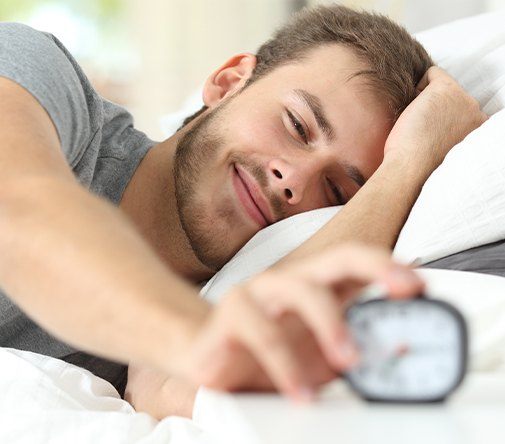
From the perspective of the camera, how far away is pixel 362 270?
0.56 meters

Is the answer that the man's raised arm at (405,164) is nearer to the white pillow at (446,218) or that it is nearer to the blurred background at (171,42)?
the white pillow at (446,218)

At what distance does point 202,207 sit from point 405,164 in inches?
14.0

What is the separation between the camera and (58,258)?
670 millimetres

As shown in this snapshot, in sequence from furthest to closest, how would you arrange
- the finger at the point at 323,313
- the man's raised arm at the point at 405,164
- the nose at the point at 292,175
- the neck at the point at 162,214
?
1. the neck at the point at 162,214
2. the nose at the point at 292,175
3. the man's raised arm at the point at 405,164
4. the finger at the point at 323,313

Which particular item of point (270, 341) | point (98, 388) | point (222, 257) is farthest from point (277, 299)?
point (222, 257)

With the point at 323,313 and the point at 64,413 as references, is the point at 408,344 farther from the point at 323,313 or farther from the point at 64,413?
the point at 64,413

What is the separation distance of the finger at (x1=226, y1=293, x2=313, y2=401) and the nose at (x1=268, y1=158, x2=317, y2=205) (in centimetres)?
84

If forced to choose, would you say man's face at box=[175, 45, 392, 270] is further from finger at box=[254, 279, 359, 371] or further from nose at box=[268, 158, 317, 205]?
finger at box=[254, 279, 359, 371]

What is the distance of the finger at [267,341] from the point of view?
0.54 metres

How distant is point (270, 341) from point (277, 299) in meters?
0.04

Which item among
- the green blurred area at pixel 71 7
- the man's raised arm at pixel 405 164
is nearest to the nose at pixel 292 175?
the man's raised arm at pixel 405 164

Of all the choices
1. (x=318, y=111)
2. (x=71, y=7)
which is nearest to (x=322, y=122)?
(x=318, y=111)

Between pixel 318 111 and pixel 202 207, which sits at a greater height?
pixel 318 111

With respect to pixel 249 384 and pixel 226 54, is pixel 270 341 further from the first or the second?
pixel 226 54
